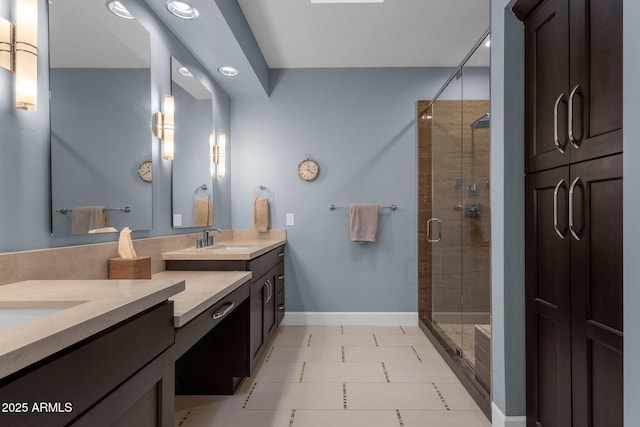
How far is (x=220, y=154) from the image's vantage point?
3.43 metres

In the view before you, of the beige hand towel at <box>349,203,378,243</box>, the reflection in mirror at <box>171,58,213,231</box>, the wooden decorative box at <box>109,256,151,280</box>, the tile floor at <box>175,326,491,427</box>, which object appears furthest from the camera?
the beige hand towel at <box>349,203,378,243</box>

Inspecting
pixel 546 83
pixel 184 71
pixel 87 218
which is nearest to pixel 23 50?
pixel 87 218

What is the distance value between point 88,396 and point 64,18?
147 cm

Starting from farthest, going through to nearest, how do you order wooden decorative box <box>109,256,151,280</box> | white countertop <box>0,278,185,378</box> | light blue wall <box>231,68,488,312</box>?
1. light blue wall <box>231,68,488,312</box>
2. wooden decorative box <box>109,256,151,280</box>
3. white countertop <box>0,278,185,378</box>

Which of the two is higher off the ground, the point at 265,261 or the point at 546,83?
the point at 546,83

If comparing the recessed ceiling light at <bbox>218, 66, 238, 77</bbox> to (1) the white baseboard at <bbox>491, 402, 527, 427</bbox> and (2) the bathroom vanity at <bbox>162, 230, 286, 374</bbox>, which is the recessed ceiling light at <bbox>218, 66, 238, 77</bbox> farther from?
(1) the white baseboard at <bbox>491, 402, 527, 427</bbox>

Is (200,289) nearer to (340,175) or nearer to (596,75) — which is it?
(596,75)

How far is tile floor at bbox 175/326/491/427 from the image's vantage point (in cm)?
202

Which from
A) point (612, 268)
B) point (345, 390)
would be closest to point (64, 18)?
point (612, 268)

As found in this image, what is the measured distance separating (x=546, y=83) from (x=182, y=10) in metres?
1.93

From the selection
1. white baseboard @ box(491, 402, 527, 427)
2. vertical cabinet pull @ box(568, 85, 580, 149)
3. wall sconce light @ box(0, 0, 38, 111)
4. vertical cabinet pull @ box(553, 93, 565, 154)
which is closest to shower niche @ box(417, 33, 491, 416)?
white baseboard @ box(491, 402, 527, 427)

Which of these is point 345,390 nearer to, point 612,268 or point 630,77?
point 612,268

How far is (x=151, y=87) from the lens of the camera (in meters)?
2.22

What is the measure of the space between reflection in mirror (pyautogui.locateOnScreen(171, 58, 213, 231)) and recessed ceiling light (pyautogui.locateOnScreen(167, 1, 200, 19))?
344 mm
